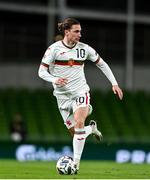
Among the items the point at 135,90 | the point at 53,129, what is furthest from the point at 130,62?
the point at 53,129

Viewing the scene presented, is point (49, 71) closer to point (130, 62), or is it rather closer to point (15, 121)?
point (15, 121)

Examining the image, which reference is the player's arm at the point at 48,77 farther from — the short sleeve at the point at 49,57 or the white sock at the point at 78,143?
the white sock at the point at 78,143

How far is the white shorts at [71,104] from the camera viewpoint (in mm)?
12422

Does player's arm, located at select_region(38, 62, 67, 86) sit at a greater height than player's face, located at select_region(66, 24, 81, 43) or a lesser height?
lesser

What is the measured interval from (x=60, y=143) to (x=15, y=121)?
254cm

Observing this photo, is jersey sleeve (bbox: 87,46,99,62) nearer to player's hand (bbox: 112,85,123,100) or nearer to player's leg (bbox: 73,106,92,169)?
player's hand (bbox: 112,85,123,100)

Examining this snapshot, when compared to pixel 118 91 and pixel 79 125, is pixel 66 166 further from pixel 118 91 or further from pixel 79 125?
pixel 118 91

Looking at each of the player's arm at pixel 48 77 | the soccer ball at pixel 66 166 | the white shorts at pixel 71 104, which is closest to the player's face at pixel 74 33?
the player's arm at pixel 48 77

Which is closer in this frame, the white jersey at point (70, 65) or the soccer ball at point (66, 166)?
the soccer ball at point (66, 166)

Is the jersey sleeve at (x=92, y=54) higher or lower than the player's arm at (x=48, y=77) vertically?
higher

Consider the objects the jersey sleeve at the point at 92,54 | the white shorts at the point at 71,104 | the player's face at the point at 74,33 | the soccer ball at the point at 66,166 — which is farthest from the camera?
→ the jersey sleeve at the point at 92,54

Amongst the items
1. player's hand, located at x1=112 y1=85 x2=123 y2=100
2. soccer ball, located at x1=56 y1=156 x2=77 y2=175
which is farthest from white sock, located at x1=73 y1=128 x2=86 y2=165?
player's hand, located at x1=112 y1=85 x2=123 y2=100

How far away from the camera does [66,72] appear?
12508 millimetres

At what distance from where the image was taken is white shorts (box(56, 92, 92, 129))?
12422 millimetres
